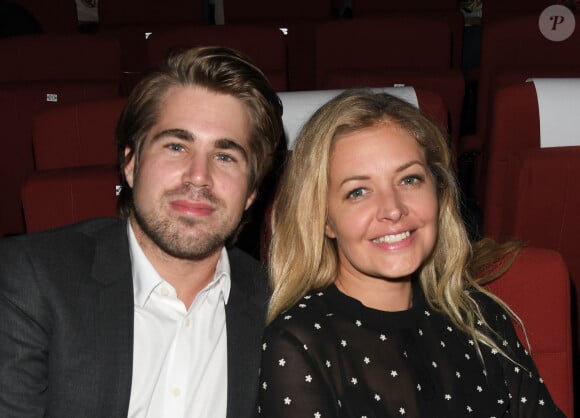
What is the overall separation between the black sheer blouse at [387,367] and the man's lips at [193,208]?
0.50 ft

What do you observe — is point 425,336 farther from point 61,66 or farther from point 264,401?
point 61,66

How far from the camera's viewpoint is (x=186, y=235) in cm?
96

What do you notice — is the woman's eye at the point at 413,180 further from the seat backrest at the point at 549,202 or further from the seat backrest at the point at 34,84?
the seat backrest at the point at 34,84

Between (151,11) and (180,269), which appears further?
(151,11)

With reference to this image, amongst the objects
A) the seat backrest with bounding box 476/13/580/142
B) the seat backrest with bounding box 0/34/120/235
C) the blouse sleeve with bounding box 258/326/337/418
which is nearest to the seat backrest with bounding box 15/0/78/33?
the seat backrest with bounding box 0/34/120/235

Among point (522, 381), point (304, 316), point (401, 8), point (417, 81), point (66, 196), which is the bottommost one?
point (522, 381)

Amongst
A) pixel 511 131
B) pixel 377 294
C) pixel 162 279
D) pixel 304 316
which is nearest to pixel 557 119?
pixel 511 131

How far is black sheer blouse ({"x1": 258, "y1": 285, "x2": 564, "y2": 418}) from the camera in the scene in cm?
91

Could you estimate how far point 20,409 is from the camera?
0.86m

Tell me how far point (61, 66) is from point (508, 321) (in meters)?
1.40

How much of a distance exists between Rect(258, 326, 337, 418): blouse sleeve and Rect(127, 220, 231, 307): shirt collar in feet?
0.35

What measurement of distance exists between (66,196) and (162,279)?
22cm

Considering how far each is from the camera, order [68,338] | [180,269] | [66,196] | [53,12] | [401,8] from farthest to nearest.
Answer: [53,12], [401,8], [66,196], [180,269], [68,338]

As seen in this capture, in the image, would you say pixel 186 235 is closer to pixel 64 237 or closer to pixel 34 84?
pixel 64 237
